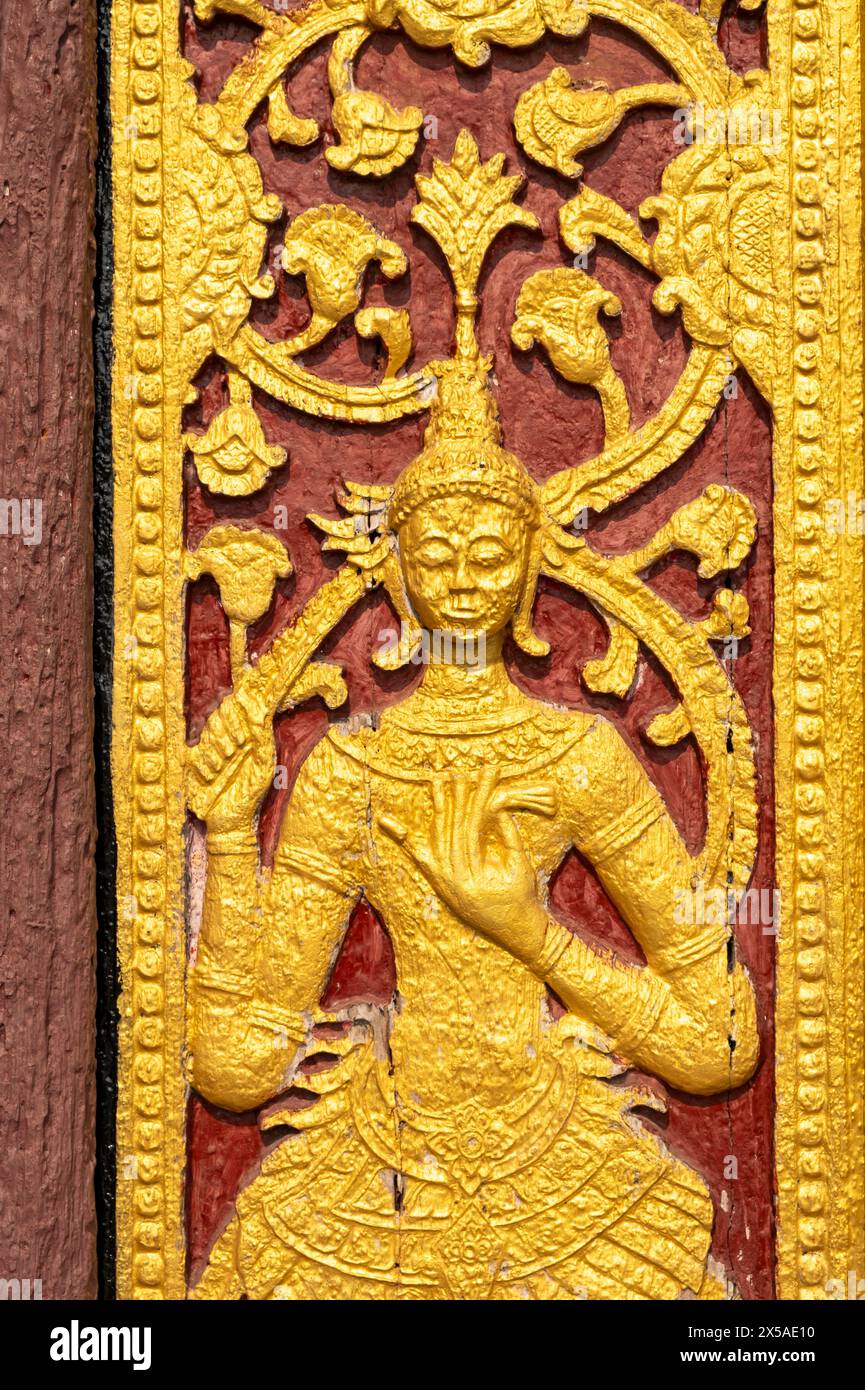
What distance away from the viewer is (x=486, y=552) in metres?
2.93

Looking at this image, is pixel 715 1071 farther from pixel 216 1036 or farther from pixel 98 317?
pixel 98 317

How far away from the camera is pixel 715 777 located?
3.01 m

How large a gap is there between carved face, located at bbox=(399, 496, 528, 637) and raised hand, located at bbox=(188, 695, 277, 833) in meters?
0.38

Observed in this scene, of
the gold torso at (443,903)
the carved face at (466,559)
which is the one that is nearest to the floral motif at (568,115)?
the carved face at (466,559)

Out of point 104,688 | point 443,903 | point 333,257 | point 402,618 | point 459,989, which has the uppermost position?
point 333,257

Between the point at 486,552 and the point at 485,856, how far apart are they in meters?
0.53

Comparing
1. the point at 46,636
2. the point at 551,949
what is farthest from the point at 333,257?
the point at 551,949

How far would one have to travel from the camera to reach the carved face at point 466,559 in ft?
9.62

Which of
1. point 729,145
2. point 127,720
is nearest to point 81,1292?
point 127,720

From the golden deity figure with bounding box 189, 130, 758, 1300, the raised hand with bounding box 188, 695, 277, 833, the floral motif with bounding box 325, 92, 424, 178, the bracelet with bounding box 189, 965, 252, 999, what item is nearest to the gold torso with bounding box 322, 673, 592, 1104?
the golden deity figure with bounding box 189, 130, 758, 1300

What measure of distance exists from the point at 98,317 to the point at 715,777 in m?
1.36

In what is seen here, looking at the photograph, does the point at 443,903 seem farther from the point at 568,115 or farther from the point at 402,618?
the point at 568,115

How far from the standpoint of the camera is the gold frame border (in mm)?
2971

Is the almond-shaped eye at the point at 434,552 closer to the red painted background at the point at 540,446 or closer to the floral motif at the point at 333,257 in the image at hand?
the red painted background at the point at 540,446
